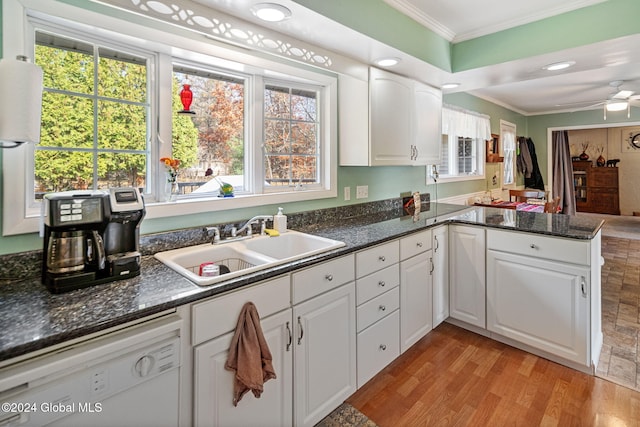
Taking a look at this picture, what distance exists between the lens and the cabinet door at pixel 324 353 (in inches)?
58.2

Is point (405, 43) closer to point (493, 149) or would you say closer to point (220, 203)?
point (220, 203)

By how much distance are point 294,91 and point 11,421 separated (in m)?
2.15

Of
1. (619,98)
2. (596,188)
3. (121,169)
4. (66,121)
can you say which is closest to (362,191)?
(121,169)

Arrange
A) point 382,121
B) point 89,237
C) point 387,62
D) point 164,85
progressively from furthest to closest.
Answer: point 382,121
point 387,62
point 164,85
point 89,237

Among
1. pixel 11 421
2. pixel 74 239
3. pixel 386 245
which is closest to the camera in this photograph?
pixel 11 421

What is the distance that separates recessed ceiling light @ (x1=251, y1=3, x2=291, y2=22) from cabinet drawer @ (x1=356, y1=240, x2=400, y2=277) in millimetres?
1216

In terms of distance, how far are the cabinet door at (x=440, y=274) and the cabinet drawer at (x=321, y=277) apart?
0.97 m

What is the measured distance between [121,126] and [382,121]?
5.50ft

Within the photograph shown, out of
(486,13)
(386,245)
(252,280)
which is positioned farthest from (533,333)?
(486,13)

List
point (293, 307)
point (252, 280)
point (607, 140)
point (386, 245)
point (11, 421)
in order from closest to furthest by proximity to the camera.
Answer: point (11, 421) → point (252, 280) → point (293, 307) → point (386, 245) → point (607, 140)

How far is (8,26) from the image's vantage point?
1.22m

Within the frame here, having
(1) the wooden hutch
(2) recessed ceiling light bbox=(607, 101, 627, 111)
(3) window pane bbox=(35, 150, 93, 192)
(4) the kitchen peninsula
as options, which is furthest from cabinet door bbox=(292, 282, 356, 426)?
(1) the wooden hutch

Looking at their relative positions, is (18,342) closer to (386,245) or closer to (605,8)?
(386,245)

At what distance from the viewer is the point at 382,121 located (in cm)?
247
